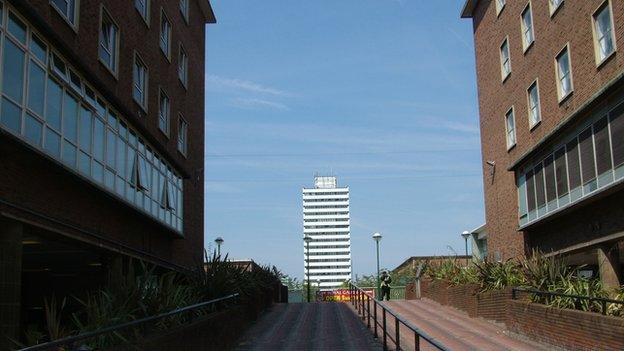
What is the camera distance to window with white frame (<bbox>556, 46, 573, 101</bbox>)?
22781 mm

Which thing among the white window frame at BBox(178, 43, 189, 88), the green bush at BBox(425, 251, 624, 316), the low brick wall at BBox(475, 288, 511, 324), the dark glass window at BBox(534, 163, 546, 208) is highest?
the white window frame at BBox(178, 43, 189, 88)

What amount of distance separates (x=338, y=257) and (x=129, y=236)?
179 meters

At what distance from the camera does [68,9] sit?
16984 mm

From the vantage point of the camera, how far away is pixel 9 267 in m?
12.8

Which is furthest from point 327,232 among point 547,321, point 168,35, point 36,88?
point 36,88

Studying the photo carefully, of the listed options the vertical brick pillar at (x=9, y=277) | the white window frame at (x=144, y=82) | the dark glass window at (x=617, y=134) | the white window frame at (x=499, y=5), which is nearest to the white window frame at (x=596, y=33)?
the dark glass window at (x=617, y=134)

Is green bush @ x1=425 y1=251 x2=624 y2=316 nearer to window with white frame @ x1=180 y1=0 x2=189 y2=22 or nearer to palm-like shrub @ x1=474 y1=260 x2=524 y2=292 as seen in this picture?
palm-like shrub @ x1=474 y1=260 x2=524 y2=292

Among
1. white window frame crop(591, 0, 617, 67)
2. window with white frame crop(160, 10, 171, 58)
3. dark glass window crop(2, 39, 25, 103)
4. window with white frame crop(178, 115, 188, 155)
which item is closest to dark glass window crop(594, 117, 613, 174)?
white window frame crop(591, 0, 617, 67)

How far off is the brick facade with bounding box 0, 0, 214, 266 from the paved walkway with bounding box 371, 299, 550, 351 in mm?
7472

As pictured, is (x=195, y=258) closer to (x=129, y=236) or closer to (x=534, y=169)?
(x=129, y=236)

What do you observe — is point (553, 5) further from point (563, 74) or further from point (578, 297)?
point (578, 297)

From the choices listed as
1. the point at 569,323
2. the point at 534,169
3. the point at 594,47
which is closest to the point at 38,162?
the point at 569,323

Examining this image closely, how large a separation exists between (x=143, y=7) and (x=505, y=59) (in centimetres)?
1469

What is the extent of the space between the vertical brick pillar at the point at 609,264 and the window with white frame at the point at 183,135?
16.5 meters
